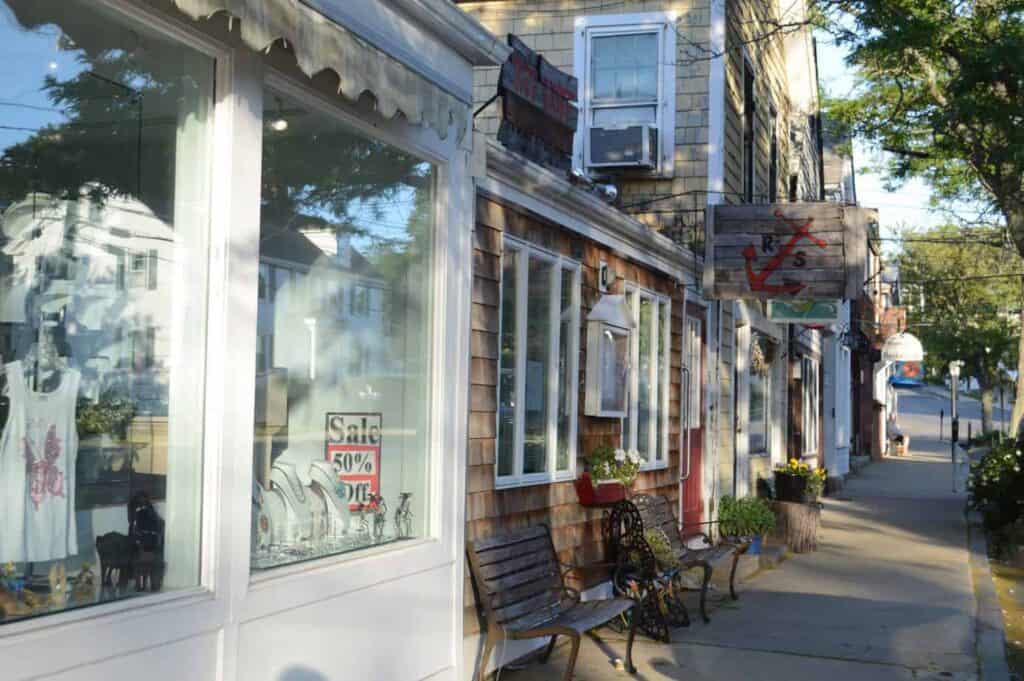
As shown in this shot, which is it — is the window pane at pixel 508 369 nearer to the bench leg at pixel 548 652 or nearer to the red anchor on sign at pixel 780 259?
the bench leg at pixel 548 652

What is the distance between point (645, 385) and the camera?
457 inches

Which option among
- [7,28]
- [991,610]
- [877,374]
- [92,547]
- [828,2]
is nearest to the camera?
[7,28]

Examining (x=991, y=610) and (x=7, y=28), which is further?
(x=991, y=610)

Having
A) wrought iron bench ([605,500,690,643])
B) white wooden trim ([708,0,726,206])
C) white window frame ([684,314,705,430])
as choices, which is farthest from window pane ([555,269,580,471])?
white wooden trim ([708,0,726,206])

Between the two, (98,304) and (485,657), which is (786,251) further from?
(98,304)

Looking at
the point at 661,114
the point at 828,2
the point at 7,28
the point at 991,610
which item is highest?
the point at 828,2

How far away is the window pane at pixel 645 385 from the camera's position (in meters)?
11.5

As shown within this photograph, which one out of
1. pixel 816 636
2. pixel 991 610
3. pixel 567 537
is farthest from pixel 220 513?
pixel 991 610

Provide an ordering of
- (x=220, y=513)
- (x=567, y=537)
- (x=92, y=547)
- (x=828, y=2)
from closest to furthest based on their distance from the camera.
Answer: (x=92, y=547)
(x=220, y=513)
(x=567, y=537)
(x=828, y=2)

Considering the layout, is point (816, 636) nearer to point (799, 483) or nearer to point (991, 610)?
point (991, 610)

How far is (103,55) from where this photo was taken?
15.4ft

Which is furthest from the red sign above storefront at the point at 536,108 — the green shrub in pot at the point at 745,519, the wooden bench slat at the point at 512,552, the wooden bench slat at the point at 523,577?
the green shrub in pot at the point at 745,519

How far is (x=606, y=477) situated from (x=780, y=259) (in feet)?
11.3

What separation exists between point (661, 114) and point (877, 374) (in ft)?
118
